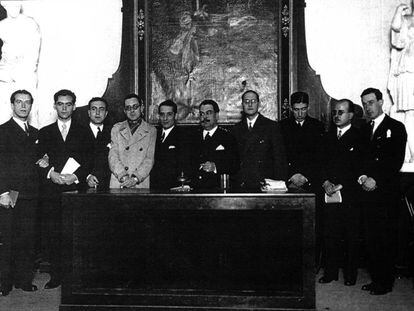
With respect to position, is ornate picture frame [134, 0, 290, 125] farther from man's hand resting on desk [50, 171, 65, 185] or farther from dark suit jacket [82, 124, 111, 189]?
man's hand resting on desk [50, 171, 65, 185]

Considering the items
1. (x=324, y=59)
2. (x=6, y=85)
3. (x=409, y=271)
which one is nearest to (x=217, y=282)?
(x=409, y=271)

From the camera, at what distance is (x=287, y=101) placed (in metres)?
5.74

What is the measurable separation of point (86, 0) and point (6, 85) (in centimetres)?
138

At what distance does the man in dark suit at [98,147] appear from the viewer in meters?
4.62

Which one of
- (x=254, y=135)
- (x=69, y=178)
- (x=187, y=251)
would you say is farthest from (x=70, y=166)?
(x=254, y=135)

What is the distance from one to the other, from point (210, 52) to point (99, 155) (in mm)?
1981

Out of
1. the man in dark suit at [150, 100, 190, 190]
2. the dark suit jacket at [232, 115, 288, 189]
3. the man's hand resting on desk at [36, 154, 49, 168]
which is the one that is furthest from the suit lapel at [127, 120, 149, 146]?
the dark suit jacket at [232, 115, 288, 189]

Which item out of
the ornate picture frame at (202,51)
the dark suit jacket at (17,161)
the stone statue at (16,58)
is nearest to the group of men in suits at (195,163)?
the dark suit jacket at (17,161)

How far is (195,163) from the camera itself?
4.55 metres

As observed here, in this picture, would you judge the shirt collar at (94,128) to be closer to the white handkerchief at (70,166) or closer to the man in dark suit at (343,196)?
the white handkerchief at (70,166)

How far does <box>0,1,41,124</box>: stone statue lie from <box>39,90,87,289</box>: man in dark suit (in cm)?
141

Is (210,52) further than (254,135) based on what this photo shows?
Yes

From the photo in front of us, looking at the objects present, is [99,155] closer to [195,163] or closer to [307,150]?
[195,163]

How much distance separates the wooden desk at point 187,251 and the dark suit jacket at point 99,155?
0.78m
